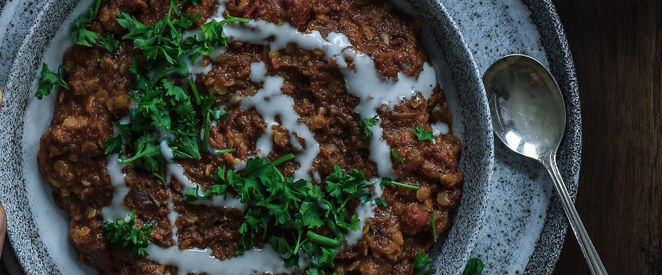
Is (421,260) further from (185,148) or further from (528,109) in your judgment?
(185,148)

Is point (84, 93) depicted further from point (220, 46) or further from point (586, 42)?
point (586, 42)

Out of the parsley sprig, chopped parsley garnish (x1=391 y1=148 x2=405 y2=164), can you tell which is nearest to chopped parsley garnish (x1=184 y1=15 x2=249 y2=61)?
the parsley sprig

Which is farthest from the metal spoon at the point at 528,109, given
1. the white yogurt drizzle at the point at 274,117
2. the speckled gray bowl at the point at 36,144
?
the white yogurt drizzle at the point at 274,117

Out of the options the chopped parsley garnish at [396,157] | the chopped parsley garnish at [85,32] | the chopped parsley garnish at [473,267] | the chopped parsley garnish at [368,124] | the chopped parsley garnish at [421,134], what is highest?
the chopped parsley garnish at [421,134]

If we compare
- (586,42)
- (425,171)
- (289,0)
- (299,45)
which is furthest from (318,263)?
(586,42)

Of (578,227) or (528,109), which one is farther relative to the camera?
(528,109)

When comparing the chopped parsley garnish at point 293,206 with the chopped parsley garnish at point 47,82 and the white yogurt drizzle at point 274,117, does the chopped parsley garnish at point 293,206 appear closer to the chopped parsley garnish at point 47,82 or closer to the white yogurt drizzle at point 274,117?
the white yogurt drizzle at point 274,117

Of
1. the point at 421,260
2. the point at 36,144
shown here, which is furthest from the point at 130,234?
the point at 421,260
